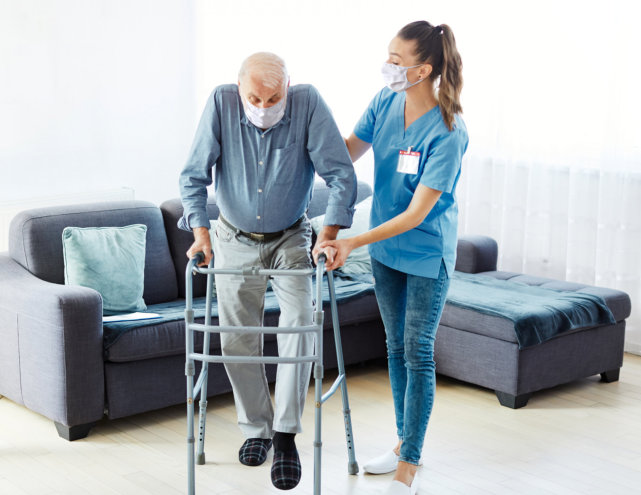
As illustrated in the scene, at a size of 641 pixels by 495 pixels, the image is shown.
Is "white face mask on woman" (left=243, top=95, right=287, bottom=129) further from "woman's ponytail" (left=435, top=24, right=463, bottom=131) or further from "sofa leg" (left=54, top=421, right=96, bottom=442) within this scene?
"sofa leg" (left=54, top=421, right=96, bottom=442)

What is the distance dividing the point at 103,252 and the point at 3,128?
1.53 m

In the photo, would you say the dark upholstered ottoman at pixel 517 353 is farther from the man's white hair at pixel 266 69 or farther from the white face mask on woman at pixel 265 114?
the man's white hair at pixel 266 69

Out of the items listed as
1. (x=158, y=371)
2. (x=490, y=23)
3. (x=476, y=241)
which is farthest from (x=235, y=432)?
(x=490, y=23)

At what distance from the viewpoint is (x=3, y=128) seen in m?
4.86

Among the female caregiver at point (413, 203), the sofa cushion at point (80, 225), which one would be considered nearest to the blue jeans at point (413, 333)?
the female caregiver at point (413, 203)

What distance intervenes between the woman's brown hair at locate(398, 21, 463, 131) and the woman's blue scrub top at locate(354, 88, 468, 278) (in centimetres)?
5

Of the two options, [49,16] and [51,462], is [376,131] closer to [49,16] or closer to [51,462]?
[51,462]

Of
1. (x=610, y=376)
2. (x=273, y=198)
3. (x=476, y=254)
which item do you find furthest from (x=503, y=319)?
(x=273, y=198)

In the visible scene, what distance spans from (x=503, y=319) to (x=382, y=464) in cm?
99

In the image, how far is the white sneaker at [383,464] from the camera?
119 inches

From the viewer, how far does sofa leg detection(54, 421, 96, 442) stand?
3301 mm

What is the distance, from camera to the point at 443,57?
2.64 m

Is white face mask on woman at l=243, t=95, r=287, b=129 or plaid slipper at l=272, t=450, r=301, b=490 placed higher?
white face mask on woman at l=243, t=95, r=287, b=129

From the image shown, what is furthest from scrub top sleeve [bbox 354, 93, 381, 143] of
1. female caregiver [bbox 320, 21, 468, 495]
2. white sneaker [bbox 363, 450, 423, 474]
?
white sneaker [bbox 363, 450, 423, 474]
